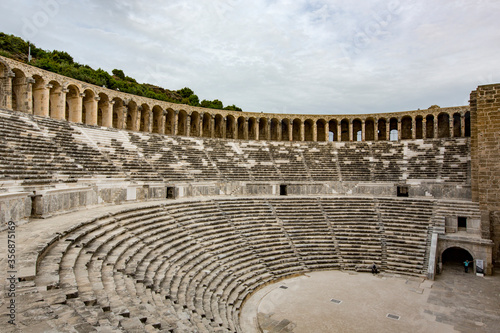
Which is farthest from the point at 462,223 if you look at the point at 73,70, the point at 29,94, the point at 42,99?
the point at 73,70

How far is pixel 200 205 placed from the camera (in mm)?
17516

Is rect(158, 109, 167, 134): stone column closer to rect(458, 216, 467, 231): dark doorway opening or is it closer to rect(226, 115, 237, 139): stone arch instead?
rect(226, 115, 237, 139): stone arch

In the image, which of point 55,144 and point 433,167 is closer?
point 55,144

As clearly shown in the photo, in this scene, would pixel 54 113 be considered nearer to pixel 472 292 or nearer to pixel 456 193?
pixel 472 292

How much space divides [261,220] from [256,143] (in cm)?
1316

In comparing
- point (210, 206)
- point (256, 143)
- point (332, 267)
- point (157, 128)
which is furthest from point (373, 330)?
point (157, 128)

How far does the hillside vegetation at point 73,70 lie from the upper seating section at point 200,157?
16.1 m

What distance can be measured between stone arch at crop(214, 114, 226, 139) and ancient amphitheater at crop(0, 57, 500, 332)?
0.40 metres

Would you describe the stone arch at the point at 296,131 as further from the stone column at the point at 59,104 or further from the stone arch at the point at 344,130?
the stone column at the point at 59,104

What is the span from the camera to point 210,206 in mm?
17703

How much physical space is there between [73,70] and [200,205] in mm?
27342

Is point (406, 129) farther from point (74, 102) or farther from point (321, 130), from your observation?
point (74, 102)

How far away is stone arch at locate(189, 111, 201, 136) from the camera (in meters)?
30.4

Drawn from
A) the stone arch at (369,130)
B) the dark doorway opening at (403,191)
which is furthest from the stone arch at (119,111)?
the stone arch at (369,130)
